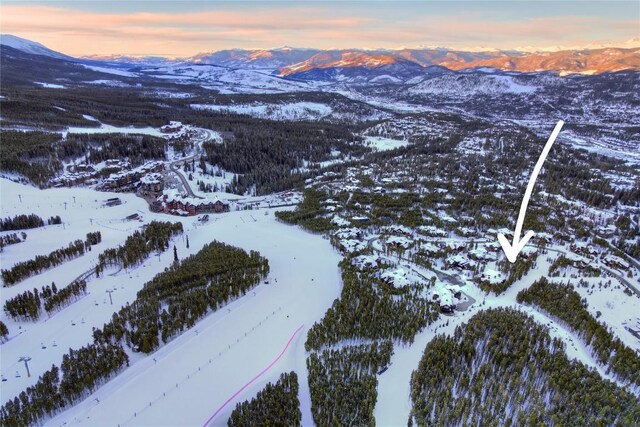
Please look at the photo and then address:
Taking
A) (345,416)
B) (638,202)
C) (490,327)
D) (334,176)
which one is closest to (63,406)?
(345,416)

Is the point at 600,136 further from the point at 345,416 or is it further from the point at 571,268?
the point at 345,416

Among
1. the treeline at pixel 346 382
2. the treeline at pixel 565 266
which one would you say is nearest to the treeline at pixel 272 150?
the treeline at pixel 565 266

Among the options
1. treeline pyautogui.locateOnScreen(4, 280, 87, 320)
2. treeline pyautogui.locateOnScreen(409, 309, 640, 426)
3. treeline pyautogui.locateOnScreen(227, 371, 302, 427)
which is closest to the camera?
treeline pyautogui.locateOnScreen(227, 371, 302, 427)

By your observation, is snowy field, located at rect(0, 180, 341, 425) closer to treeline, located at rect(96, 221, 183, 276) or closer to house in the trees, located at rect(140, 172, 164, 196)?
treeline, located at rect(96, 221, 183, 276)

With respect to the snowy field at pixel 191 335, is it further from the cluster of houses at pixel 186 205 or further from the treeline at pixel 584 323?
the treeline at pixel 584 323

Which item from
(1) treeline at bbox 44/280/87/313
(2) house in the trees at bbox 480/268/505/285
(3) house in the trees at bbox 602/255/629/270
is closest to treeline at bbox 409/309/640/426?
(2) house in the trees at bbox 480/268/505/285

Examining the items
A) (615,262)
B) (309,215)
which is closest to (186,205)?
(309,215)
